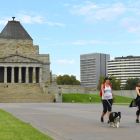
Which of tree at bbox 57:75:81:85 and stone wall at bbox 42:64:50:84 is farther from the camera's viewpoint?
tree at bbox 57:75:81:85

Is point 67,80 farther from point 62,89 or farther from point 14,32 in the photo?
point 62,89

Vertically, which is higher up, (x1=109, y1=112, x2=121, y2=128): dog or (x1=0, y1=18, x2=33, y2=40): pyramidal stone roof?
(x1=0, y1=18, x2=33, y2=40): pyramidal stone roof

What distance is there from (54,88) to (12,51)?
28692mm

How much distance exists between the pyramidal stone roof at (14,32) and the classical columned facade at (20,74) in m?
11.8

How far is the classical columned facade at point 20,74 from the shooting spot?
10075cm

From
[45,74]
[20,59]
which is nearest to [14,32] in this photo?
[20,59]

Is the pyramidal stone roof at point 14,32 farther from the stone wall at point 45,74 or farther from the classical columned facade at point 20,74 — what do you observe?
the classical columned facade at point 20,74

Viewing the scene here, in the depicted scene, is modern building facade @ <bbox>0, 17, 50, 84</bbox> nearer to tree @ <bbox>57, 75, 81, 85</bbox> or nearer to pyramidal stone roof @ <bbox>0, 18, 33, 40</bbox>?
pyramidal stone roof @ <bbox>0, 18, 33, 40</bbox>

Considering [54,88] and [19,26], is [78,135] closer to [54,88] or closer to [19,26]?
[54,88]

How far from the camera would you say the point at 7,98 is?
71.3 m

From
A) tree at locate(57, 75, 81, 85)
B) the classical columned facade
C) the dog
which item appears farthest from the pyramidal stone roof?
the dog

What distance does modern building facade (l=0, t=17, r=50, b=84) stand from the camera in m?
101

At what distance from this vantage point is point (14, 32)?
113 m

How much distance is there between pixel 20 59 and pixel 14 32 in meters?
14.9
